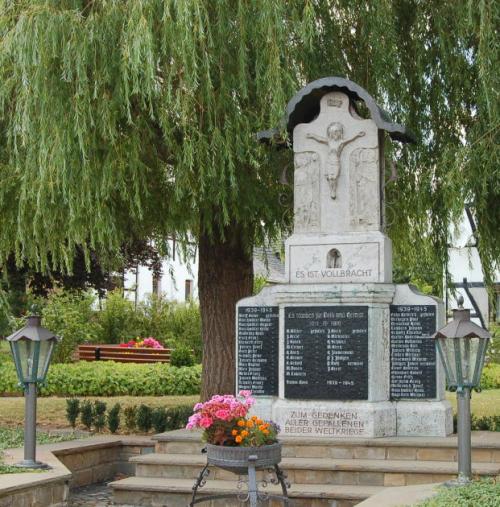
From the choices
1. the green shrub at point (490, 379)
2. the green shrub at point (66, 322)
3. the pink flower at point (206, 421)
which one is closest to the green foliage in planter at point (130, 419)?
the pink flower at point (206, 421)

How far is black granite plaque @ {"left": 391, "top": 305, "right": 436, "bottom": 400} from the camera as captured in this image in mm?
9633

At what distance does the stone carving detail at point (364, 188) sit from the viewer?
9.89 m

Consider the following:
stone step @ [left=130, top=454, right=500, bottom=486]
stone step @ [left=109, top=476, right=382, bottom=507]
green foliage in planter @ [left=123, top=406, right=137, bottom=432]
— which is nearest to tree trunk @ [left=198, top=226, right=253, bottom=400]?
green foliage in planter @ [left=123, top=406, right=137, bottom=432]

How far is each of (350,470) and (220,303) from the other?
381 cm

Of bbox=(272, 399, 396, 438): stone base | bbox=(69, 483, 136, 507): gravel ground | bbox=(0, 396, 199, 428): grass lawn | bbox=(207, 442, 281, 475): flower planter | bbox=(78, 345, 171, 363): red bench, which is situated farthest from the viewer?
bbox=(78, 345, 171, 363): red bench

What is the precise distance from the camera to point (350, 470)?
28.4 feet

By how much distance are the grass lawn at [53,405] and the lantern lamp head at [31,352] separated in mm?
4916

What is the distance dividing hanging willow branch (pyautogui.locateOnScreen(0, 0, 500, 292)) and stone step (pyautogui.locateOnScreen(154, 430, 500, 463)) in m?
2.55

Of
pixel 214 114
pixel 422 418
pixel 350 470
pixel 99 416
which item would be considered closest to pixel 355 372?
pixel 422 418

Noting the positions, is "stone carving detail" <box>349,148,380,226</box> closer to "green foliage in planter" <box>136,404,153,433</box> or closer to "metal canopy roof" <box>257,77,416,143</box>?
"metal canopy roof" <box>257,77,416,143</box>

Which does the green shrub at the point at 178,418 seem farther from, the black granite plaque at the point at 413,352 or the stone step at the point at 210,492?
the black granite plaque at the point at 413,352

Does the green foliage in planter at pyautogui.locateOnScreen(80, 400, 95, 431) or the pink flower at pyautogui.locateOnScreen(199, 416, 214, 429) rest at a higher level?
the pink flower at pyautogui.locateOnScreen(199, 416, 214, 429)

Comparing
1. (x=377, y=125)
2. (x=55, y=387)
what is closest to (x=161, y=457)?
(x=377, y=125)

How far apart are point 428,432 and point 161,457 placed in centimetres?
277
